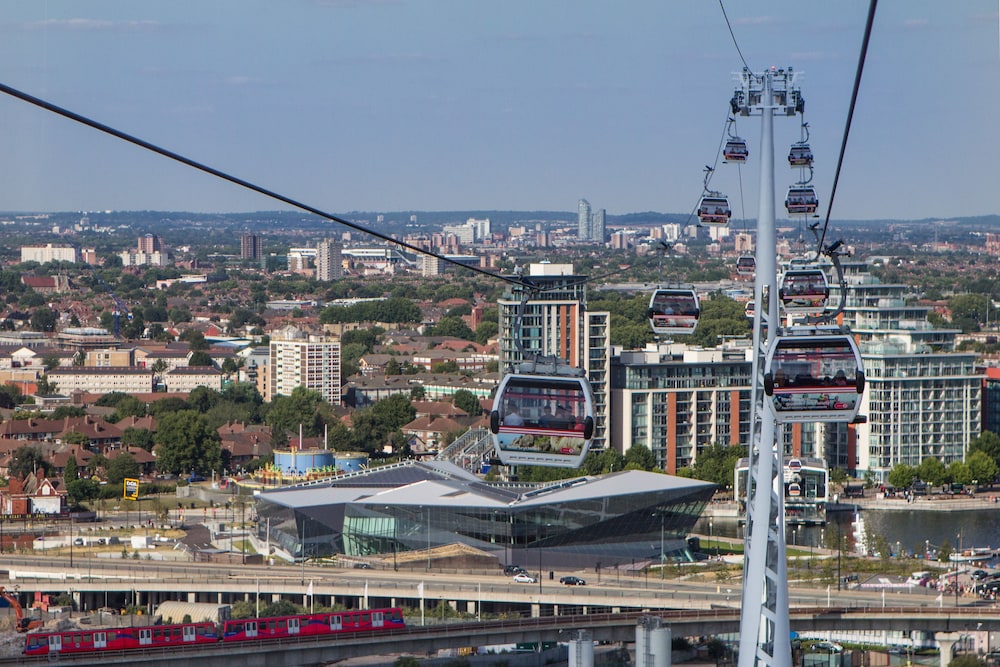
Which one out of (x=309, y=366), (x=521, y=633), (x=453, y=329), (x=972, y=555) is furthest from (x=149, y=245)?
(x=521, y=633)

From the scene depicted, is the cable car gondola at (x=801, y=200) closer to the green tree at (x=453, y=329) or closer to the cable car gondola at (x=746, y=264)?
the cable car gondola at (x=746, y=264)

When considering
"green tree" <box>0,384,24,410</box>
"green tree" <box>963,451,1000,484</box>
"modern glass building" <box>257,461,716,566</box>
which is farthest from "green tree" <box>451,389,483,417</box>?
"modern glass building" <box>257,461,716,566</box>

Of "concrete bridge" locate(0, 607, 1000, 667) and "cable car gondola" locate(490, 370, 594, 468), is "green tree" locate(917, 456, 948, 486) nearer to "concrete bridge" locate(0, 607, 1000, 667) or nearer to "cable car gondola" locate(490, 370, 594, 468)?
"concrete bridge" locate(0, 607, 1000, 667)

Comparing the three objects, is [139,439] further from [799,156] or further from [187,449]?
[799,156]

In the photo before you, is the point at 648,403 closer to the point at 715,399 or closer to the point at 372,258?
the point at 715,399

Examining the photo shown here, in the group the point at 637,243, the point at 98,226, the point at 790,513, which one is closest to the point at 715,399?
the point at 790,513

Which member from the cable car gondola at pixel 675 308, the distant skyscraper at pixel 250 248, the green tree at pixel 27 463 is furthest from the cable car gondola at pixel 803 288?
the distant skyscraper at pixel 250 248

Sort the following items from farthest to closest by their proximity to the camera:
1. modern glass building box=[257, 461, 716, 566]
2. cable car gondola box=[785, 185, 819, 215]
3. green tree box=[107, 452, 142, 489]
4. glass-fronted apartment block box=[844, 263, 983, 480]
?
1. green tree box=[107, 452, 142, 489]
2. glass-fronted apartment block box=[844, 263, 983, 480]
3. modern glass building box=[257, 461, 716, 566]
4. cable car gondola box=[785, 185, 819, 215]
